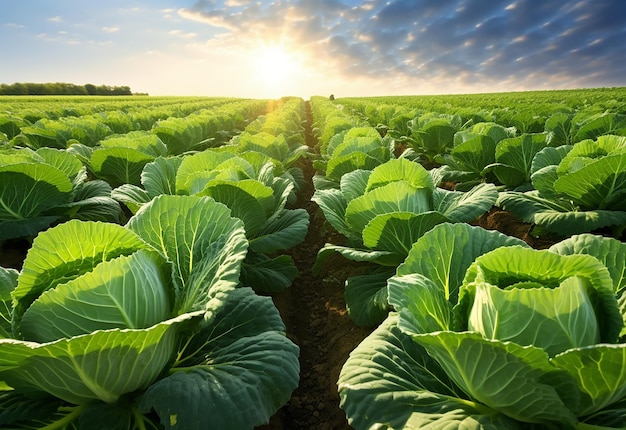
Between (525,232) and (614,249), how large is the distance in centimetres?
326

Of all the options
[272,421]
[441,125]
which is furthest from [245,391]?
[441,125]

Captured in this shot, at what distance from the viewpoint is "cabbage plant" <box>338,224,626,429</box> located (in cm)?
146

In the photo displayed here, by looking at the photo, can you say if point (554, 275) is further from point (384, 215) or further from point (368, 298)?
point (368, 298)

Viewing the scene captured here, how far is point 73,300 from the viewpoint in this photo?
172 centimetres

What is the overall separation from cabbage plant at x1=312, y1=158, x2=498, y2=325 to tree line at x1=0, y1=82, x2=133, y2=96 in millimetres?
70615

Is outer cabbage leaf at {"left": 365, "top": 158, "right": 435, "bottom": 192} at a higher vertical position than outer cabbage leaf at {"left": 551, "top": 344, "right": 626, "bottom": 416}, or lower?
higher

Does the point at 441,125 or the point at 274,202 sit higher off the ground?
the point at 441,125

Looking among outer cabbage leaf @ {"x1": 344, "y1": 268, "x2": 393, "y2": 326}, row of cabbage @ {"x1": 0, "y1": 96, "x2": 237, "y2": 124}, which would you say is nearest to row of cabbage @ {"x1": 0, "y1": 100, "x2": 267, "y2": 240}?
outer cabbage leaf @ {"x1": 344, "y1": 268, "x2": 393, "y2": 326}

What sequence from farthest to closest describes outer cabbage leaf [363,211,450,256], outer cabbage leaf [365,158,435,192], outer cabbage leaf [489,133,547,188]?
outer cabbage leaf [489,133,547,188] < outer cabbage leaf [365,158,435,192] < outer cabbage leaf [363,211,450,256]

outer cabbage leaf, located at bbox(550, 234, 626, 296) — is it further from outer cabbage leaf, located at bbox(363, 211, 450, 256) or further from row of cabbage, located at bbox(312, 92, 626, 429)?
outer cabbage leaf, located at bbox(363, 211, 450, 256)

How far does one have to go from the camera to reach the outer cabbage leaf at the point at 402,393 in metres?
1.65

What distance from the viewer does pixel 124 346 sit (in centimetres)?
163

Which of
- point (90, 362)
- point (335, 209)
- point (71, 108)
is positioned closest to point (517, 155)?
point (335, 209)

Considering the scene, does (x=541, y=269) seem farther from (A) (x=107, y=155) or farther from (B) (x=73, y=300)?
(A) (x=107, y=155)
